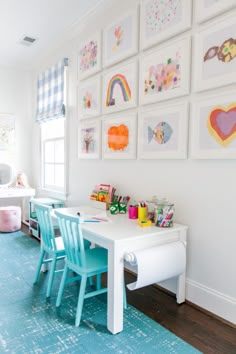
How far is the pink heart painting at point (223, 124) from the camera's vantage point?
1.79m

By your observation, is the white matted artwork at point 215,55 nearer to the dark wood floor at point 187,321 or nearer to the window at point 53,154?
the dark wood floor at point 187,321

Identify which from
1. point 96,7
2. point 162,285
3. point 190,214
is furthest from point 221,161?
point 96,7

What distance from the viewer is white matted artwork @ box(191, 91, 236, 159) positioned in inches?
70.9

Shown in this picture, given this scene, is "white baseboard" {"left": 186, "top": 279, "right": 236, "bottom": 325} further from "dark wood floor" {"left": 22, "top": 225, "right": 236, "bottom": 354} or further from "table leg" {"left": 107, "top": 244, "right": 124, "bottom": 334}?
"table leg" {"left": 107, "top": 244, "right": 124, "bottom": 334}

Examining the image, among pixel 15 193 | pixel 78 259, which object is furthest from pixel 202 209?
pixel 15 193

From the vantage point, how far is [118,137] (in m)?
2.77

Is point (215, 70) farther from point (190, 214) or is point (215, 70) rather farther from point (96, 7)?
point (96, 7)

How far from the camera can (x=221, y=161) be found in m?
1.88

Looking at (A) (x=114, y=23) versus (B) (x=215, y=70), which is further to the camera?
(A) (x=114, y=23)

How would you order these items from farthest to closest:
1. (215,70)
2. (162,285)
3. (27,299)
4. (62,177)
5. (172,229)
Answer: (62,177), (162,285), (27,299), (172,229), (215,70)

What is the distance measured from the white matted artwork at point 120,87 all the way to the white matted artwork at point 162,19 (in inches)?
10.1

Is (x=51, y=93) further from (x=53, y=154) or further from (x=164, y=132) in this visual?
→ (x=164, y=132)

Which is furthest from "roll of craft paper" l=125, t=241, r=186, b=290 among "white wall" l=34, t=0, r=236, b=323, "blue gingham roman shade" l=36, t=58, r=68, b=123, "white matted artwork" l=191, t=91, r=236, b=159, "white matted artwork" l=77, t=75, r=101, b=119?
"blue gingham roman shade" l=36, t=58, r=68, b=123

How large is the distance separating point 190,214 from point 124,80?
1395 mm
